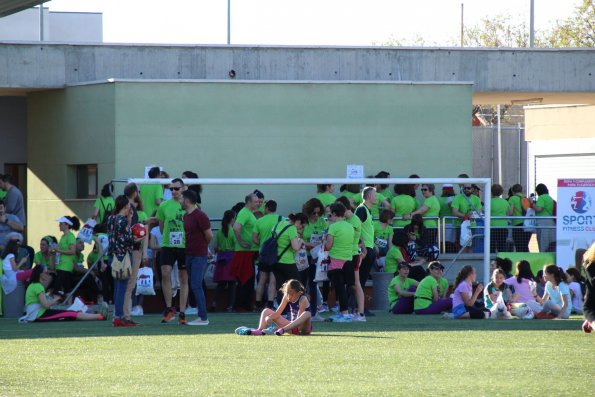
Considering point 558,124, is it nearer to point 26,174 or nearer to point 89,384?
point 26,174

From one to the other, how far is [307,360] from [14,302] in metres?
8.70

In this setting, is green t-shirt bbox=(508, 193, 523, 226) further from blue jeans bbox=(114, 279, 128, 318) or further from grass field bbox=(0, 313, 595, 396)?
blue jeans bbox=(114, 279, 128, 318)

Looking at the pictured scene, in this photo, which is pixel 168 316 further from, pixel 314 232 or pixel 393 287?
pixel 393 287

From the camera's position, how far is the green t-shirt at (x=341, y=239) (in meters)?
17.2

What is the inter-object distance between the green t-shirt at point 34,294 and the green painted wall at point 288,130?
5734 millimetres

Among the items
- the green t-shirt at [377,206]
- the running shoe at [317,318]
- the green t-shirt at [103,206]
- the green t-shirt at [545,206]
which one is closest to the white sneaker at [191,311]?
the green t-shirt at [103,206]

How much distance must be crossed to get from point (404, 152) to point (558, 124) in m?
13.4

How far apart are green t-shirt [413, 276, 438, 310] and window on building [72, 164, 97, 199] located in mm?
7747

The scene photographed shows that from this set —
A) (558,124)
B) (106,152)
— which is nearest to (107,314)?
(106,152)

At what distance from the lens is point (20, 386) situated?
10086 millimetres

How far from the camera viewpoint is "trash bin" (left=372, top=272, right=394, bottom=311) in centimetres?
2062

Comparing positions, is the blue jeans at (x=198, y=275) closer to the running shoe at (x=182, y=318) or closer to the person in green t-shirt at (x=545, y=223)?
the running shoe at (x=182, y=318)

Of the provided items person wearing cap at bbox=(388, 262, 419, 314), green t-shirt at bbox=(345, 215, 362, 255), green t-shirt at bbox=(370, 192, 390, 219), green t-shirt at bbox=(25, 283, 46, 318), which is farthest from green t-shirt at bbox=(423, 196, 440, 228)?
green t-shirt at bbox=(25, 283, 46, 318)

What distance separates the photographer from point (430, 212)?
72.6 ft
